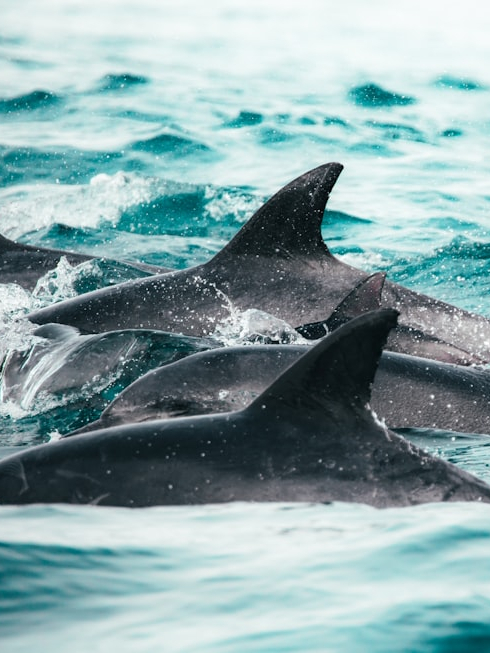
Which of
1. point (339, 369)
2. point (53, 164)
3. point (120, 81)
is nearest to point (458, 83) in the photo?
point (120, 81)

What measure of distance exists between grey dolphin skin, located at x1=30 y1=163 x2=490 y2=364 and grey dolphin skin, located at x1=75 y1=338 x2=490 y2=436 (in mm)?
1144

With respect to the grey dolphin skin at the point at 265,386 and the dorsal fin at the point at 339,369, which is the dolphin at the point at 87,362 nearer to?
the grey dolphin skin at the point at 265,386

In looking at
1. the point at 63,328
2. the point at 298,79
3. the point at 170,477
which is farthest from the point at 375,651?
the point at 298,79

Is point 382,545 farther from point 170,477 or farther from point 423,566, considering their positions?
point 170,477

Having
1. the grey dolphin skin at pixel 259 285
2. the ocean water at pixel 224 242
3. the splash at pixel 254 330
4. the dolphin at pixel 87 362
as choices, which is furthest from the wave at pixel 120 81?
the dolphin at pixel 87 362

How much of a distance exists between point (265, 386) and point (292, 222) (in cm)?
235

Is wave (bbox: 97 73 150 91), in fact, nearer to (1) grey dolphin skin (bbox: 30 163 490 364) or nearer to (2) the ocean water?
(2) the ocean water

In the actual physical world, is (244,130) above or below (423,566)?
below

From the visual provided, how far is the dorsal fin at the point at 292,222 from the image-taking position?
26.1 ft

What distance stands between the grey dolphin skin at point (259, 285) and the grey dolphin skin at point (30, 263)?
235 cm

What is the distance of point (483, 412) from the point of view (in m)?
6.65

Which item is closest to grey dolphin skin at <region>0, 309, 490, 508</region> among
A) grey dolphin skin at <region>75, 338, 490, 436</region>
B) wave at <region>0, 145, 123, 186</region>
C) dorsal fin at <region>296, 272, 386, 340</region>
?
grey dolphin skin at <region>75, 338, 490, 436</region>

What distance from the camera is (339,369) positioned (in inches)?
165

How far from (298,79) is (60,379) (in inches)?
897
